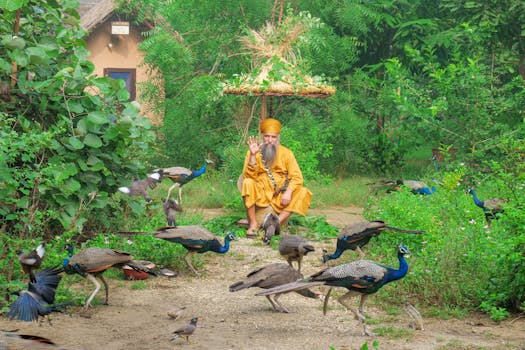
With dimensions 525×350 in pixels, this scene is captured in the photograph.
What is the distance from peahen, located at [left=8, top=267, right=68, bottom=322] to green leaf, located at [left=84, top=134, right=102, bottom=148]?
6.20 feet

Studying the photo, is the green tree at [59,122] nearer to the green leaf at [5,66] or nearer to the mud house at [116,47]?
the green leaf at [5,66]

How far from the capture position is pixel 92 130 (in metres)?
8.64

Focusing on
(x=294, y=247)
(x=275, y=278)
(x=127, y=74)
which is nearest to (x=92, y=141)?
(x=294, y=247)

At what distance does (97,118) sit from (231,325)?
283cm

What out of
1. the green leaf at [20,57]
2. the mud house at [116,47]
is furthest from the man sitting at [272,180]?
the mud house at [116,47]

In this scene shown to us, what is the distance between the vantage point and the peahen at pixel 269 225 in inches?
409

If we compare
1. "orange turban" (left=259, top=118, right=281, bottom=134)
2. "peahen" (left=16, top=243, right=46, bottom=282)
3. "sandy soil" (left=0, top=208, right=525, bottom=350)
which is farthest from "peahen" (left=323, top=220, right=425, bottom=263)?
"peahen" (left=16, top=243, right=46, bottom=282)

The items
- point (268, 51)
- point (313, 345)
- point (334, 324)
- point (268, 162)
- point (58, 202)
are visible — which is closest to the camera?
point (313, 345)

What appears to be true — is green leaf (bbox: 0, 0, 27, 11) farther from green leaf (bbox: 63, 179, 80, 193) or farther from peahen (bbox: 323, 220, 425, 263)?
peahen (bbox: 323, 220, 425, 263)

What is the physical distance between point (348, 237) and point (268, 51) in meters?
4.55

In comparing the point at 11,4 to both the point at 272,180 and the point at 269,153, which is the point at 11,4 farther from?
the point at 272,180

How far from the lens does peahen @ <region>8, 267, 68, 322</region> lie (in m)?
6.29

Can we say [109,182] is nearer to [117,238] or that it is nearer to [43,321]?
[117,238]

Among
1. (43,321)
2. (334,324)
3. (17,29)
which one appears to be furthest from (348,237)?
(17,29)
